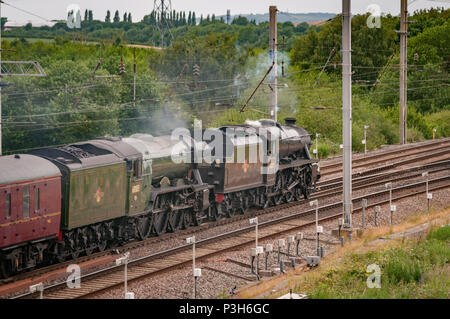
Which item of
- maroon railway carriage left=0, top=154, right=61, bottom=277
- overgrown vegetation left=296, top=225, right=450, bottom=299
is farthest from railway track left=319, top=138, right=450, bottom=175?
maroon railway carriage left=0, top=154, right=61, bottom=277

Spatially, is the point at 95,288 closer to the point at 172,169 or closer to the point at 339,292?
the point at 339,292

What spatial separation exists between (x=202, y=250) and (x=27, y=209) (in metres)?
5.46

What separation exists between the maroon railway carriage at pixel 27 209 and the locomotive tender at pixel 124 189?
0.02 meters

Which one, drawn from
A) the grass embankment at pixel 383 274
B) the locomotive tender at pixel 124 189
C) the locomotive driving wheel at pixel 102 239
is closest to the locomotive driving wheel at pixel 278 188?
the locomotive tender at pixel 124 189

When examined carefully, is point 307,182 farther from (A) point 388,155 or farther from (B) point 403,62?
(B) point 403,62

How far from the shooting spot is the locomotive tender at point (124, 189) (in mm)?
16781

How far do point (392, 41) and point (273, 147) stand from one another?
179ft

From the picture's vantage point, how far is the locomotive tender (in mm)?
16781

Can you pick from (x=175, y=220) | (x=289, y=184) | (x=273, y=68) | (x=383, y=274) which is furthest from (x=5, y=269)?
(x=273, y=68)

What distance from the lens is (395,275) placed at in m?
14.8

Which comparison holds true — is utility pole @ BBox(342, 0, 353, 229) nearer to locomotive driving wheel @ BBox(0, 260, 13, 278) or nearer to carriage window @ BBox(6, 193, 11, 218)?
carriage window @ BBox(6, 193, 11, 218)

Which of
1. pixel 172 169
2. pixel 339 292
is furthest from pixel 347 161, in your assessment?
pixel 339 292

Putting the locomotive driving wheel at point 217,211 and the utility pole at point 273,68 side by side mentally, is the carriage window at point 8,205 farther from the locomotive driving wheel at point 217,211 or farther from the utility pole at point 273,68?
the utility pole at point 273,68

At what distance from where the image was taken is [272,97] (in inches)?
1248
